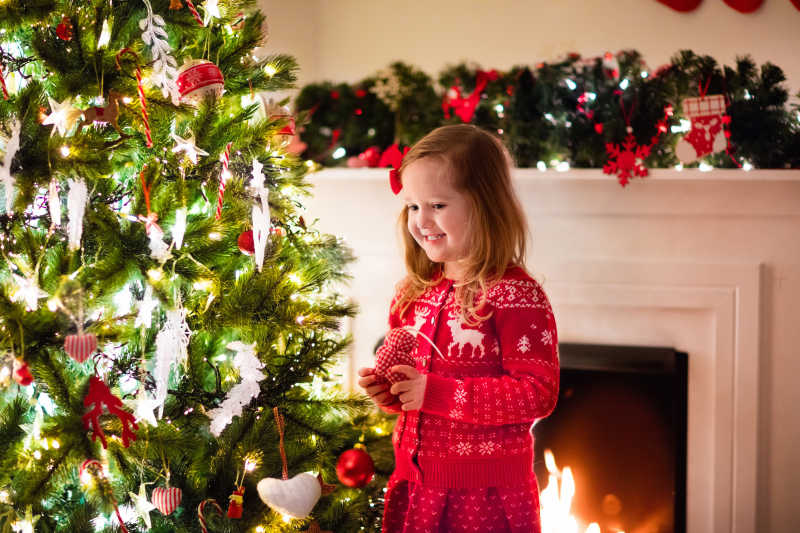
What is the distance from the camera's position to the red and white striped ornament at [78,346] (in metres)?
1.02

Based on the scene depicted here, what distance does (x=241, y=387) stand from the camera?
4.11 ft

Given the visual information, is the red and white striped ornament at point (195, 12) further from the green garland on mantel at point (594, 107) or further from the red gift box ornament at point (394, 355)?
the green garland on mantel at point (594, 107)

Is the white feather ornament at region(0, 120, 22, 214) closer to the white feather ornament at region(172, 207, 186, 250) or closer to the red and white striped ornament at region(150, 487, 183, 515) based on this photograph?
the white feather ornament at region(172, 207, 186, 250)

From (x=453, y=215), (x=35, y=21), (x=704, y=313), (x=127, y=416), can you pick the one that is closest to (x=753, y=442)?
(x=704, y=313)

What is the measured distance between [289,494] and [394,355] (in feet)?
1.05

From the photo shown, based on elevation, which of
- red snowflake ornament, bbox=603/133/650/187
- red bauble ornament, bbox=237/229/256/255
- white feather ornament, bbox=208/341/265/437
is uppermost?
red snowflake ornament, bbox=603/133/650/187

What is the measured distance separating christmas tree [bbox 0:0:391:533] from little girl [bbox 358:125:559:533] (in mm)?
202

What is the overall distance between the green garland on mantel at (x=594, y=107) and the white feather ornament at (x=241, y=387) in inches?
39.6

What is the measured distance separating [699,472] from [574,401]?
1.42ft

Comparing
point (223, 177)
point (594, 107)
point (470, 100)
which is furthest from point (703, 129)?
point (223, 177)

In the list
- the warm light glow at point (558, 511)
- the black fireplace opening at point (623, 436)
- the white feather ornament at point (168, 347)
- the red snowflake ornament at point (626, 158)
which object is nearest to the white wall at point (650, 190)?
the red snowflake ornament at point (626, 158)

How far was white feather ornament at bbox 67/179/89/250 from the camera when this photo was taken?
107 cm

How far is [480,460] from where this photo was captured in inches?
49.7

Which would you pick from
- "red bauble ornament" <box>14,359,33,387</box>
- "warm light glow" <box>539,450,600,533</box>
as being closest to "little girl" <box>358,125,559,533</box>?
"red bauble ornament" <box>14,359,33,387</box>
